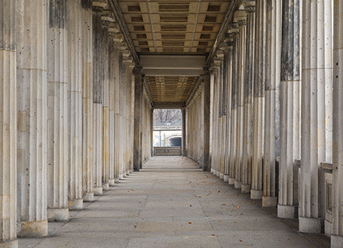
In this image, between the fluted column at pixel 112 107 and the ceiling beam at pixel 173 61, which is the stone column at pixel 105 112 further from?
the ceiling beam at pixel 173 61

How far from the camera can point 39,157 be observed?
338 inches

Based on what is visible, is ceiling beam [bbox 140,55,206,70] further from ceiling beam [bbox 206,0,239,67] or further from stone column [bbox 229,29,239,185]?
stone column [bbox 229,29,239,185]

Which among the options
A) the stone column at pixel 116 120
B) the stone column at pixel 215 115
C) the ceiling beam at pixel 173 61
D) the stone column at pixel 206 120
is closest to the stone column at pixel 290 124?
the stone column at pixel 116 120

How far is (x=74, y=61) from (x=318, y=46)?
6.66m

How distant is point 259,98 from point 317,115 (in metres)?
5.49

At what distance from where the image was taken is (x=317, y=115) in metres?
8.94

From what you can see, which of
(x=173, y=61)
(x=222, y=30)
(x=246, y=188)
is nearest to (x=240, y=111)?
(x=246, y=188)

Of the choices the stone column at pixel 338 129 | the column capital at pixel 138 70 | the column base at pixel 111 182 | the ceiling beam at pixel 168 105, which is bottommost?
the column base at pixel 111 182

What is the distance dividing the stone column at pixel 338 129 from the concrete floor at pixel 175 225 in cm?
83

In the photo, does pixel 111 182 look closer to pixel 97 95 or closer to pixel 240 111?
pixel 97 95

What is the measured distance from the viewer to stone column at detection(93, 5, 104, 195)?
15.8 meters

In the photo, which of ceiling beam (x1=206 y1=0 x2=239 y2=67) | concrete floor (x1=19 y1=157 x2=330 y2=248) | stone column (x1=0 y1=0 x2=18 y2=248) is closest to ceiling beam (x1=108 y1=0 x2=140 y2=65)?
ceiling beam (x1=206 y1=0 x2=239 y2=67)

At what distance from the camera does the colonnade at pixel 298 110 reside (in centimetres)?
833

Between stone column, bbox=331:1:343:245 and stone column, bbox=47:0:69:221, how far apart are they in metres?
6.07
